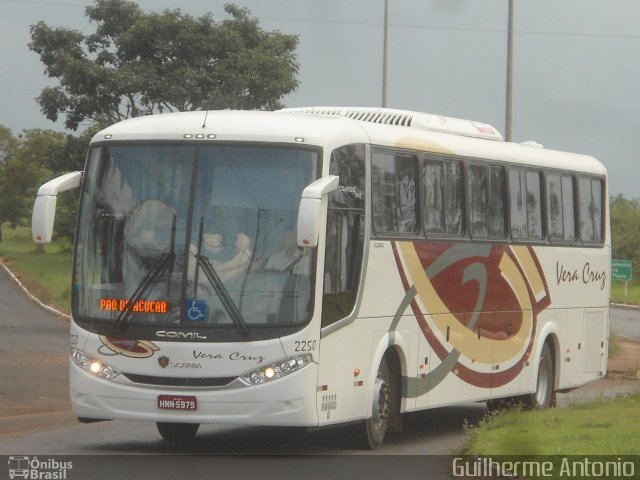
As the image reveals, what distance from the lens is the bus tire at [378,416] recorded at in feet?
48.0

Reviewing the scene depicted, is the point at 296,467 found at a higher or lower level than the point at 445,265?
lower

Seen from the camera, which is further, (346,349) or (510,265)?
(510,265)

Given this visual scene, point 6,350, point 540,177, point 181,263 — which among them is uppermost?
point 540,177

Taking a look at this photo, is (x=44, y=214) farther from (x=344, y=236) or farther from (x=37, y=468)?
(x=344, y=236)

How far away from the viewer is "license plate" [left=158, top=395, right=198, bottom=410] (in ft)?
43.2

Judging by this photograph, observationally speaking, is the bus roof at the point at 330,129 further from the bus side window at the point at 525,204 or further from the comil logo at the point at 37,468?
the comil logo at the point at 37,468

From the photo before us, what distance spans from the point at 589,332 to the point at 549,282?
6.42 ft

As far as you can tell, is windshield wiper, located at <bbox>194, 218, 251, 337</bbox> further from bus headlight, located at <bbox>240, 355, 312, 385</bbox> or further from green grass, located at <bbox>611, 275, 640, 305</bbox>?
green grass, located at <bbox>611, 275, 640, 305</bbox>

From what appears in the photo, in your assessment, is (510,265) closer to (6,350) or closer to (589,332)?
(589,332)

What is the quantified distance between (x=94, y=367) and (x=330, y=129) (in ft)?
10.4

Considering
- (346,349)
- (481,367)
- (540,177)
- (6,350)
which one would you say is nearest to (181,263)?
(346,349)

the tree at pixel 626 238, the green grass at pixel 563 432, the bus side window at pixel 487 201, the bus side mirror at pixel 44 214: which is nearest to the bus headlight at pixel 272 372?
the green grass at pixel 563 432

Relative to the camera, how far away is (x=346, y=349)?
46.0 feet

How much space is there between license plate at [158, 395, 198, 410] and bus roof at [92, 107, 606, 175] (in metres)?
2.45
